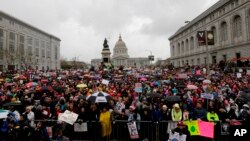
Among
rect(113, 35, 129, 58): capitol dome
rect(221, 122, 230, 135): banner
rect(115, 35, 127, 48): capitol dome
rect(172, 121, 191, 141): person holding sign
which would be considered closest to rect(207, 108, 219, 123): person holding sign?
rect(221, 122, 230, 135): banner

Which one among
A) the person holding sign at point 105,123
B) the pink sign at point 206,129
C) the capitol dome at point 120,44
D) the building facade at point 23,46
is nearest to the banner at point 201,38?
the pink sign at point 206,129

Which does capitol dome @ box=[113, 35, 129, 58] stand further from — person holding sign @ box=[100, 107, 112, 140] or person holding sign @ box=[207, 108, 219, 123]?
person holding sign @ box=[100, 107, 112, 140]

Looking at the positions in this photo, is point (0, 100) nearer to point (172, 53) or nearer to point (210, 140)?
point (210, 140)

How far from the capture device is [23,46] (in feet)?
307

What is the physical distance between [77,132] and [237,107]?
771 cm

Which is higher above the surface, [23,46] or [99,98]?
[23,46]

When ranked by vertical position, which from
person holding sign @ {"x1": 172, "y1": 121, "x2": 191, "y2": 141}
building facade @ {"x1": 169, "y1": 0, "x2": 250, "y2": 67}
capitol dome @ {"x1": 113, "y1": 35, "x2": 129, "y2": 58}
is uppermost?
capitol dome @ {"x1": 113, "y1": 35, "x2": 129, "y2": 58}

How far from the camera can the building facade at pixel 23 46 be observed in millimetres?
76688

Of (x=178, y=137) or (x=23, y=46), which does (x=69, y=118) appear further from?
(x=23, y=46)

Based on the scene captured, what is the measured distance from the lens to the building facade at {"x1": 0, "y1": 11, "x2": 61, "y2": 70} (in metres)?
76.7

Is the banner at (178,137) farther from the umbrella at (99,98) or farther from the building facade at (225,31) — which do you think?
the building facade at (225,31)

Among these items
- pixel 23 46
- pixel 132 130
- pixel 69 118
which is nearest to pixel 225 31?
pixel 132 130

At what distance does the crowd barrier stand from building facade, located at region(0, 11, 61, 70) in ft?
219

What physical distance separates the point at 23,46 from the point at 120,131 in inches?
3584
